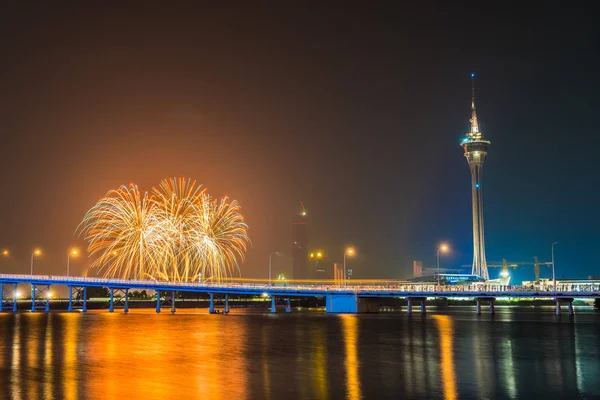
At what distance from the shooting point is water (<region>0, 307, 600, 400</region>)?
96.8 ft

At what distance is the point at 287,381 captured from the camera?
32.5 m

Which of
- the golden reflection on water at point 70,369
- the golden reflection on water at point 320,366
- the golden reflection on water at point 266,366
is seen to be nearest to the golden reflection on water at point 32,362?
the golden reflection on water at point 70,369

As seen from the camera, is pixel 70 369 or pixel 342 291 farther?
pixel 342 291

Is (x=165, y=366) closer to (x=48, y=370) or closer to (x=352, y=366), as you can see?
(x=48, y=370)

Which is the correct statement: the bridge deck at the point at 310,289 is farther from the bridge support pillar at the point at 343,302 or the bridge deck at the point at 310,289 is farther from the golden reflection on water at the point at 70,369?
the golden reflection on water at the point at 70,369

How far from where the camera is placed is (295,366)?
38688 millimetres

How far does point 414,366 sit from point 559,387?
9.44 metres

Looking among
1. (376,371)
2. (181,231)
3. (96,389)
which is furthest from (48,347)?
(181,231)

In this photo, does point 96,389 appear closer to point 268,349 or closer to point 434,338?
point 268,349

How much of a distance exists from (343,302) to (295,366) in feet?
281

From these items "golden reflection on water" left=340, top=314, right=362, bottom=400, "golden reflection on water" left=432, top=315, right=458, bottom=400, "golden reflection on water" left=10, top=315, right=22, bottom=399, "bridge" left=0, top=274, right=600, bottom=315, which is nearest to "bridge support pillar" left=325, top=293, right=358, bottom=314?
"bridge" left=0, top=274, right=600, bottom=315

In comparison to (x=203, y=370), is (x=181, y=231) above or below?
above

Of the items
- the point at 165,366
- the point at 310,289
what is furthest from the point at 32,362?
the point at 310,289

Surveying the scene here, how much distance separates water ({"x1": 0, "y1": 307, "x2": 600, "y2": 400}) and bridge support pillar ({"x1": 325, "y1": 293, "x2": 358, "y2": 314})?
59.4 metres
